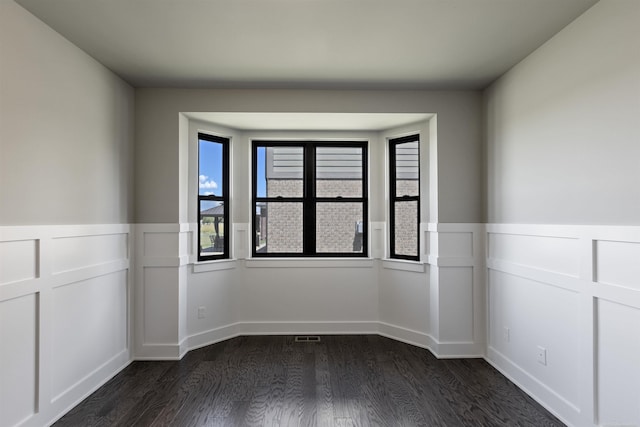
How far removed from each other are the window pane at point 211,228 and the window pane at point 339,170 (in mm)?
1211

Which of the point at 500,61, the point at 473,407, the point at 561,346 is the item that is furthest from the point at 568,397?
the point at 500,61

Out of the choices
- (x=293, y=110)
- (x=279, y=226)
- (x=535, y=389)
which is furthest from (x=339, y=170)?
(x=535, y=389)

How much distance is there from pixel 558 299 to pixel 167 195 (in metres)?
3.33

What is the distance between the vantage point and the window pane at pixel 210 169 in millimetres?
4027

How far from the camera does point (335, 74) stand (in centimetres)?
324

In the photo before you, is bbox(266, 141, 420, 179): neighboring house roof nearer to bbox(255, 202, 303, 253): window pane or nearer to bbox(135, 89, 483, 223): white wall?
bbox(255, 202, 303, 253): window pane

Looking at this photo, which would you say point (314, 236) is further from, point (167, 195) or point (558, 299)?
point (558, 299)

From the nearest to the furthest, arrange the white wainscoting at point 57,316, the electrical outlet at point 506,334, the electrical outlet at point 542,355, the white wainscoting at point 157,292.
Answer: the white wainscoting at point 57,316 < the electrical outlet at point 542,355 < the electrical outlet at point 506,334 < the white wainscoting at point 157,292

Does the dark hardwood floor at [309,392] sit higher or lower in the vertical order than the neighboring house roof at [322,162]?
lower

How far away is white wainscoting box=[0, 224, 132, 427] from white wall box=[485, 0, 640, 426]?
3.35 m

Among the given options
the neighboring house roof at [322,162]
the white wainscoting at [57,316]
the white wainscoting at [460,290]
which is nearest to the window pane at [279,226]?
the neighboring house roof at [322,162]

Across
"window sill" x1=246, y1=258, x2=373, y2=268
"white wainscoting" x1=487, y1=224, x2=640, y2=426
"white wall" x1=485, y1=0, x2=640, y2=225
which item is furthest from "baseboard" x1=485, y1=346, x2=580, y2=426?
"window sill" x1=246, y1=258, x2=373, y2=268

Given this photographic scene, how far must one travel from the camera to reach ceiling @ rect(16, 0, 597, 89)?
2.22 metres

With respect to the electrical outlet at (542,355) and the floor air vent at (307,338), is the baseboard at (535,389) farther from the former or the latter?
the floor air vent at (307,338)
